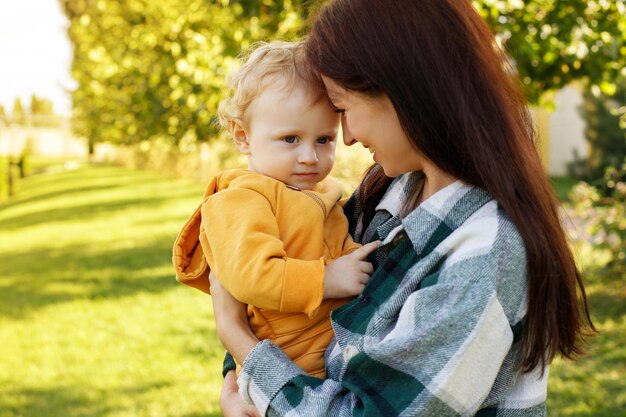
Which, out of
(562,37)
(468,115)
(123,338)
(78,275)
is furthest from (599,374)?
(78,275)

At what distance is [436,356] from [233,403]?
64 cm

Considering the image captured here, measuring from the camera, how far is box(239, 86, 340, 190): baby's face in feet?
6.89

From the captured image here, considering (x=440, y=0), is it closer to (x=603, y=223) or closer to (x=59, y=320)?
(x=603, y=223)

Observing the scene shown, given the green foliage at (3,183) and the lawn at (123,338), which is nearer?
the lawn at (123,338)

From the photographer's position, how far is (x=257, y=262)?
1899 millimetres

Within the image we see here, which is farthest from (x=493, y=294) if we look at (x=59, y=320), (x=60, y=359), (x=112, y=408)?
(x=59, y=320)

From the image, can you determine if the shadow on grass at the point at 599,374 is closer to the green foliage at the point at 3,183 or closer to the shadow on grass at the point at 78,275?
the shadow on grass at the point at 78,275

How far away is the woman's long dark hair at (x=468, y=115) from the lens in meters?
1.71

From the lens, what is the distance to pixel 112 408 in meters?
5.72

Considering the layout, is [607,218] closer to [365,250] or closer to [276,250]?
[365,250]

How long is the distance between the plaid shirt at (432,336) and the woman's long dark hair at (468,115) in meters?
0.04

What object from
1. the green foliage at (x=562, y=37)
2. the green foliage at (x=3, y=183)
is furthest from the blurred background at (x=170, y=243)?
the green foliage at (x=3, y=183)

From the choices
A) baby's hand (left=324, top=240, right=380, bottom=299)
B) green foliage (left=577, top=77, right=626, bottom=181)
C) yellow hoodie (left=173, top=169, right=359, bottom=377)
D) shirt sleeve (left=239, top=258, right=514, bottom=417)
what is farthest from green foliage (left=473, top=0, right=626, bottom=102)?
green foliage (left=577, top=77, right=626, bottom=181)

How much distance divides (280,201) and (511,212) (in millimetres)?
588
